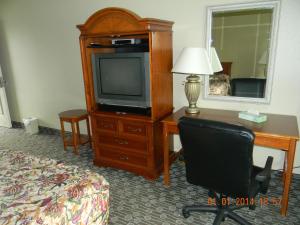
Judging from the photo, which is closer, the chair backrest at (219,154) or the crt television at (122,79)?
the chair backrest at (219,154)

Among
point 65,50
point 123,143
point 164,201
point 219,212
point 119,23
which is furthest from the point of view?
point 65,50

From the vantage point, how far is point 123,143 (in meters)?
2.71

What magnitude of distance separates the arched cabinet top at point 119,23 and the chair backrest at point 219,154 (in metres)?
1.12

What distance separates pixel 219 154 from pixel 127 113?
1.34 metres

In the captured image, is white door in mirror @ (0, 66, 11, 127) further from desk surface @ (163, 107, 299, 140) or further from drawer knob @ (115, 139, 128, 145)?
desk surface @ (163, 107, 299, 140)

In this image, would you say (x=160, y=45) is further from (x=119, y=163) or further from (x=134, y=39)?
(x=119, y=163)

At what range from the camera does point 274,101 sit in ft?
7.95

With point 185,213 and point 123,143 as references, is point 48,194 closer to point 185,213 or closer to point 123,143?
point 185,213

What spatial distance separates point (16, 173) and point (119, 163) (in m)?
1.32

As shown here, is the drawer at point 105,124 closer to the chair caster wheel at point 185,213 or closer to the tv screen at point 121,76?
the tv screen at point 121,76

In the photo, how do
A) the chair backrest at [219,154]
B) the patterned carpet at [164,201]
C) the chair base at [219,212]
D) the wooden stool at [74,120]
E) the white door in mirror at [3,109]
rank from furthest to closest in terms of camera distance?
the white door in mirror at [3,109] < the wooden stool at [74,120] < the patterned carpet at [164,201] < the chair base at [219,212] < the chair backrest at [219,154]

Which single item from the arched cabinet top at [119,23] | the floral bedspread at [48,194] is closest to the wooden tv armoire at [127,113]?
the arched cabinet top at [119,23]

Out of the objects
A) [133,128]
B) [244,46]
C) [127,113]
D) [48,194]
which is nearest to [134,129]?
[133,128]

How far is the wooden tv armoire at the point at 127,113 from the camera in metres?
2.36
